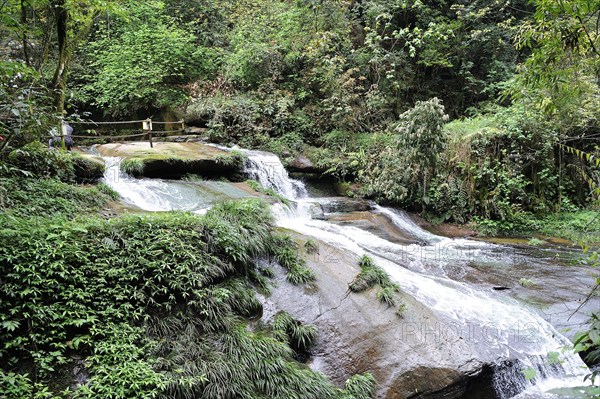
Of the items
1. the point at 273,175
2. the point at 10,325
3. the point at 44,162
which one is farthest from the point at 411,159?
the point at 10,325

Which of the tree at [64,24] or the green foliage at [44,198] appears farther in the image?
the tree at [64,24]

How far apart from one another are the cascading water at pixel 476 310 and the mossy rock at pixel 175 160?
10.3 feet

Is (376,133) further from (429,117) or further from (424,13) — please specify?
(424,13)

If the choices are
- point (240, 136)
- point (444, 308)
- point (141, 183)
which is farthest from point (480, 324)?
point (240, 136)

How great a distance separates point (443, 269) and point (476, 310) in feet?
6.68

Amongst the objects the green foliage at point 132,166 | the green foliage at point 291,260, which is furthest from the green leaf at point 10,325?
the green foliage at point 132,166

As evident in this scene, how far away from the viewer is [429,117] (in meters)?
12.1

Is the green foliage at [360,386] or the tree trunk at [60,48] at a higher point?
the tree trunk at [60,48]

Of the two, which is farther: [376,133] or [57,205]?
[376,133]

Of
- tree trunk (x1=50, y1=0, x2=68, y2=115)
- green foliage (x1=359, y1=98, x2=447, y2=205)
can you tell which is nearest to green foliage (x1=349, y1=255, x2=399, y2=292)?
green foliage (x1=359, y1=98, x2=447, y2=205)

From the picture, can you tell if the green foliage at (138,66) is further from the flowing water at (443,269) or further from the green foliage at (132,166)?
the green foliage at (132,166)

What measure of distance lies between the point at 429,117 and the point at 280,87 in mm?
8009

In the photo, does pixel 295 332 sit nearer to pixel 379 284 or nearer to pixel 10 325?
pixel 379 284

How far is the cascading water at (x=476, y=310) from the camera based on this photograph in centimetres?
588
